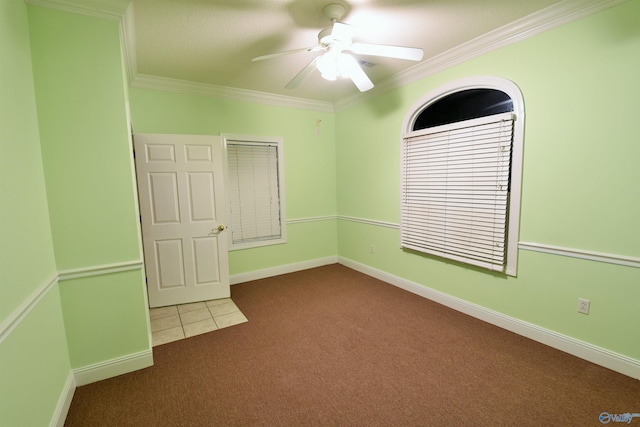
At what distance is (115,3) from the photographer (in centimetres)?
173

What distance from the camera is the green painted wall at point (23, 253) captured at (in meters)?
1.18

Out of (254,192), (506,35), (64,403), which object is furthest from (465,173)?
(64,403)

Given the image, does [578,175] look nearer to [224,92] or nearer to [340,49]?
[340,49]

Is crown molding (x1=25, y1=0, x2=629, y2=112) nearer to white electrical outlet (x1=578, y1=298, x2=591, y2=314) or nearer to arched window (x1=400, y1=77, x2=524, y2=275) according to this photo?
arched window (x1=400, y1=77, x2=524, y2=275)

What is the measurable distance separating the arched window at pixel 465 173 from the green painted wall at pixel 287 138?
144 cm

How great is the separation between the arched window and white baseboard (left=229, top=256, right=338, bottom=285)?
5.06ft

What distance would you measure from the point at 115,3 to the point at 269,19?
38.2 inches

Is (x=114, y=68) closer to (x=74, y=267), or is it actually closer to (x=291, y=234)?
(x=74, y=267)

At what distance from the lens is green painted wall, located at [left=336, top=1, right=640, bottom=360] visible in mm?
1795

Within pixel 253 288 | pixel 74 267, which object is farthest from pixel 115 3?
pixel 253 288

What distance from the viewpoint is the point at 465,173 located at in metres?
2.66

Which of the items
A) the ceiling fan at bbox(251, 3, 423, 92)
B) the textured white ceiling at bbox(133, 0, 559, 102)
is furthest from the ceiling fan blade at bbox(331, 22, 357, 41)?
the textured white ceiling at bbox(133, 0, 559, 102)
